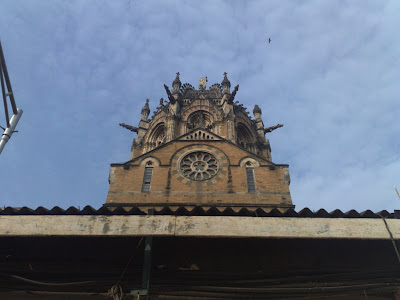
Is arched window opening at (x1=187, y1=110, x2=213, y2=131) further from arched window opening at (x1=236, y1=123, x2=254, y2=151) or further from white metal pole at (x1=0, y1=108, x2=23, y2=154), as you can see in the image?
white metal pole at (x1=0, y1=108, x2=23, y2=154)

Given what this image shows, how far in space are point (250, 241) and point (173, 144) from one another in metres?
13.7

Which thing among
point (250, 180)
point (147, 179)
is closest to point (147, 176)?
point (147, 179)

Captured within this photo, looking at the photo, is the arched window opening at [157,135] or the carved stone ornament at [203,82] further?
the carved stone ornament at [203,82]

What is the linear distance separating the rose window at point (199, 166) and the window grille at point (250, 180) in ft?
6.00

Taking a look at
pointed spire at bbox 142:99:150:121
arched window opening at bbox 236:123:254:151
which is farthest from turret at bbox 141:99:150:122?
arched window opening at bbox 236:123:254:151

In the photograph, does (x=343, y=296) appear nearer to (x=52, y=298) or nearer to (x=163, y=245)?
(x=163, y=245)

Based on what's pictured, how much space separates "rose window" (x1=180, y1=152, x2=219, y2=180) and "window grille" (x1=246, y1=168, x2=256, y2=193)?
1.83 metres

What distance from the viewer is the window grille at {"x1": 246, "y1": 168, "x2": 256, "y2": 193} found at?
1765 centimetres

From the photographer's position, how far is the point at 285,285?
6.29m

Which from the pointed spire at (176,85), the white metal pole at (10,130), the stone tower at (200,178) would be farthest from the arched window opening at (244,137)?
the white metal pole at (10,130)

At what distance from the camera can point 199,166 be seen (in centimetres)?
1892

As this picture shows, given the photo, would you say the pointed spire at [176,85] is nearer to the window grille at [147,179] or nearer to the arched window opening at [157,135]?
the arched window opening at [157,135]

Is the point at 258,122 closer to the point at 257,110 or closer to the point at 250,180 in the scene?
the point at 257,110

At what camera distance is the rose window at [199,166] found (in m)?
18.4
